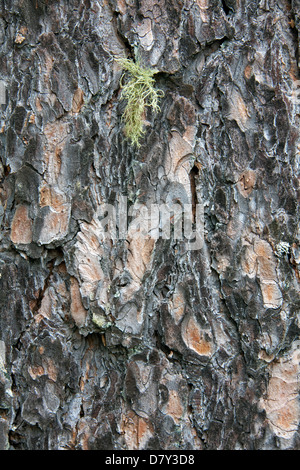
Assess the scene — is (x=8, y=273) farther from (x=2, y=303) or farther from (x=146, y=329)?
(x=146, y=329)

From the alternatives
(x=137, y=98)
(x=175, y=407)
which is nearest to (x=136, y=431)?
(x=175, y=407)

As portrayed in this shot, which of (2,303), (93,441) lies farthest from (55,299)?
(93,441)

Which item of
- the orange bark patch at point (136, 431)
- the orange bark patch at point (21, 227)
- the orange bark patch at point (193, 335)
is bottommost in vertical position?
the orange bark patch at point (136, 431)

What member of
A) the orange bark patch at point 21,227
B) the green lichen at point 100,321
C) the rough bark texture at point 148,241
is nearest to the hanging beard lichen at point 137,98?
the rough bark texture at point 148,241

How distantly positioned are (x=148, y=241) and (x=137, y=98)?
1.38ft

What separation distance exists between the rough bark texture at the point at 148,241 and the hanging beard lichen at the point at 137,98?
0.10ft

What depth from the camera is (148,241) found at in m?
1.28

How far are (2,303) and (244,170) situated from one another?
826 millimetres

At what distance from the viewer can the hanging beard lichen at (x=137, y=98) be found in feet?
4.24

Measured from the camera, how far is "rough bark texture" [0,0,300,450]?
4.18 ft

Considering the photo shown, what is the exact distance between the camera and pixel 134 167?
51.0 inches

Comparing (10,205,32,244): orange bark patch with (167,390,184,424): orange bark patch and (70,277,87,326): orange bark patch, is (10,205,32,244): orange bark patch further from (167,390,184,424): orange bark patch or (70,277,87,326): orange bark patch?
(167,390,184,424): orange bark patch

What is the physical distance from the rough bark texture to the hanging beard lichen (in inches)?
1.2

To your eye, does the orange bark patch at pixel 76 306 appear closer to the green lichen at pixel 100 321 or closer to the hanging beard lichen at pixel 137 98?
the green lichen at pixel 100 321
